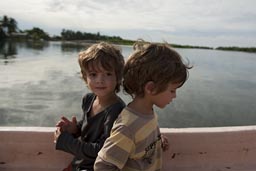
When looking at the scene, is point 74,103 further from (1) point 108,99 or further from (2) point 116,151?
(2) point 116,151

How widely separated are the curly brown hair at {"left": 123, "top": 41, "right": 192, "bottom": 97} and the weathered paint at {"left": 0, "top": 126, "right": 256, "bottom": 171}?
69 cm

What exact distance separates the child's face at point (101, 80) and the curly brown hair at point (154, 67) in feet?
0.48

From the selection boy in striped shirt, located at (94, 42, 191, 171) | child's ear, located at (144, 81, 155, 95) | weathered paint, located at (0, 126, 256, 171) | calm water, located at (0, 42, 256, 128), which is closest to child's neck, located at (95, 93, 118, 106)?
boy in striped shirt, located at (94, 42, 191, 171)

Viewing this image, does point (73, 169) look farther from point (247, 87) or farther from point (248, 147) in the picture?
point (247, 87)

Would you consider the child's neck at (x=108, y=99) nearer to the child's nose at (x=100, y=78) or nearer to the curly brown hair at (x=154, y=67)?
the child's nose at (x=100, y=78)

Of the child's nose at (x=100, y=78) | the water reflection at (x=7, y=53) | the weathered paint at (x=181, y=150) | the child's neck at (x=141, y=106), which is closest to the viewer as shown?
the child's neck at (x=141, y=106)

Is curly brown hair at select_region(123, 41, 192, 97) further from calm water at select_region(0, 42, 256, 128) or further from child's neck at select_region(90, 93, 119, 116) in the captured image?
calm water at select_region(0, 42, 256, 128)

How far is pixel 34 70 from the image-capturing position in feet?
45.6

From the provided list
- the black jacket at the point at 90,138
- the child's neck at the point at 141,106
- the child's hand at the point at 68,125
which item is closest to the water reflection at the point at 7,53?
the child's hand at the point at 68,125

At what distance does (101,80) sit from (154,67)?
0.97ft

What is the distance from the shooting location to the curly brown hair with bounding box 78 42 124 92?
4.86ft

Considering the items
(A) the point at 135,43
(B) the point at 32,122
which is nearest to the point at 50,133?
(A) the point at 135,43

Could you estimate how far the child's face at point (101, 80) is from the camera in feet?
4.93

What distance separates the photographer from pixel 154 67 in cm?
131
